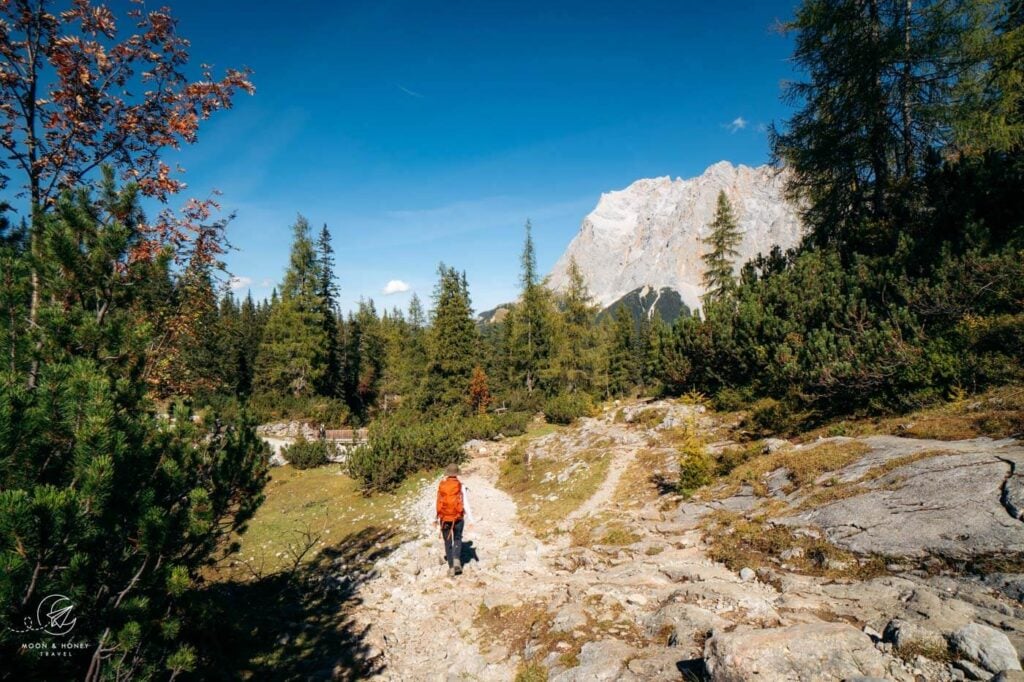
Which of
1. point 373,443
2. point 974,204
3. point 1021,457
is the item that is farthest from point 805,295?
point 373,443

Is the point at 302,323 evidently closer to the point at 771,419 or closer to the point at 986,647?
the point at 771,419

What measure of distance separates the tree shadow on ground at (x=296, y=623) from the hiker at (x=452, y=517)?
1701mm

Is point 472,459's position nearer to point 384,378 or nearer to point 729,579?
point 729,579

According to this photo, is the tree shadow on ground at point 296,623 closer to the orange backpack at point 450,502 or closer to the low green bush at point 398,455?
the orange backpack at point 450,502

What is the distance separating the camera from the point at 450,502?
852 cm

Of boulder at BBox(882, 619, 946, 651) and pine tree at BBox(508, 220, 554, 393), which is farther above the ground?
pine tree at BBox(508, 220, 554, 393)

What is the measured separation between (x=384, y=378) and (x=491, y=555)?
167 feet

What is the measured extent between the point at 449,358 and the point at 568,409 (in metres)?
10.9

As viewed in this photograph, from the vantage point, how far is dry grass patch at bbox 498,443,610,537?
39.2ft

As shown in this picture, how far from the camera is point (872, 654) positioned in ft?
12.4

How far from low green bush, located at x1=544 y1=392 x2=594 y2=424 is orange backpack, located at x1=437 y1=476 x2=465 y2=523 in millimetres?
17391

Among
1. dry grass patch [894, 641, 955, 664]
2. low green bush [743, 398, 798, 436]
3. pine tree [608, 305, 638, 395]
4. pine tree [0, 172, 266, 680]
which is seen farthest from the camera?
pine tree [608, 305, 638, 395]

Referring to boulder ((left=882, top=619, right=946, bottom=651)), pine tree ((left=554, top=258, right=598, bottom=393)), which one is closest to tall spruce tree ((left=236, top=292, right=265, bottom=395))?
pine tree ((left=554, top=258, right=598, bottom=393))

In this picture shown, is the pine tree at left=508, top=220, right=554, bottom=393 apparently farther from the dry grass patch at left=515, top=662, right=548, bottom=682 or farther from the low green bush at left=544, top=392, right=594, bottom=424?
the dry grass patch at left=515, top=662, right=548, bottom=682
